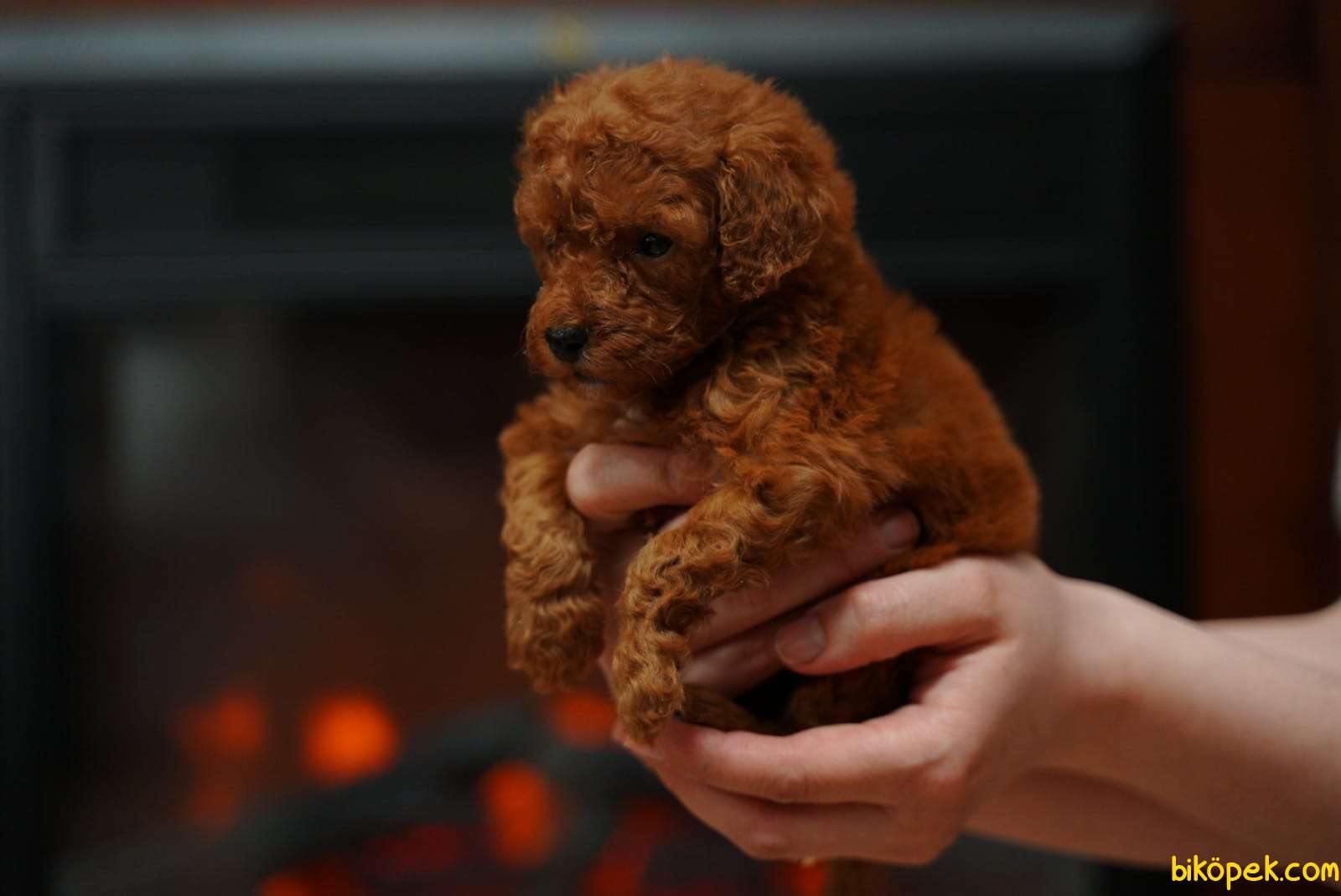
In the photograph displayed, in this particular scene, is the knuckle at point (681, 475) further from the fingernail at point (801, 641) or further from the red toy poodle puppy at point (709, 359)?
the fingernail at point (801, 641)

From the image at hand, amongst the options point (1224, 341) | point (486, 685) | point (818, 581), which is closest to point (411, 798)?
point (486, 685)

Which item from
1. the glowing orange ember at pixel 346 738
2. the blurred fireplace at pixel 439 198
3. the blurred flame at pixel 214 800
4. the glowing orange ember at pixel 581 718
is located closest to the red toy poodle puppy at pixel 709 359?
the blurred fireplace at pixel 439 198

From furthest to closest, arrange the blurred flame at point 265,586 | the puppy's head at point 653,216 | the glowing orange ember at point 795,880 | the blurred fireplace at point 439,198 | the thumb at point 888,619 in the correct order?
the blurred flame at point 265,586
the glowing orange ember at point 795,880
the blurred fireplace at point 439,198
the thumb at point 888,619
the puppy's head at point 653,216

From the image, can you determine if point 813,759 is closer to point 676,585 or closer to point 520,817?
point 676,585

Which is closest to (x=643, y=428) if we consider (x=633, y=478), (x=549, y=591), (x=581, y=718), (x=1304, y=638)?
(x=633, y=478)

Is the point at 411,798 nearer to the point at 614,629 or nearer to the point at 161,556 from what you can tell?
the point at 161,556

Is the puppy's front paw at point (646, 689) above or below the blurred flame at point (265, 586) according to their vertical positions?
above
